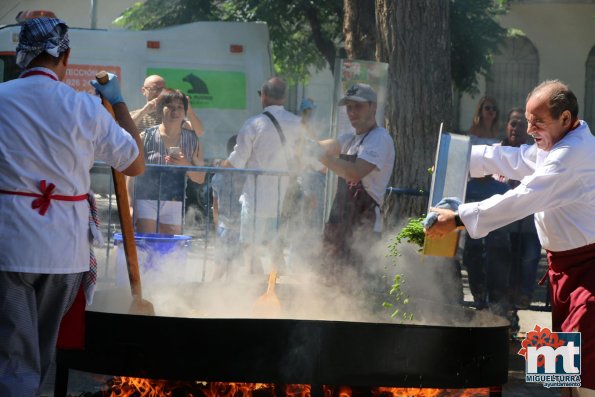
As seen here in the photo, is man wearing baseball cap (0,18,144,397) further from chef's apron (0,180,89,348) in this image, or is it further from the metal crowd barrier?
the metal crowd barrier

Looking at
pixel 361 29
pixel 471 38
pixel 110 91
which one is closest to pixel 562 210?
pixel 110 91

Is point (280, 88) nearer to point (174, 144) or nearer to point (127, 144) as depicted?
point (174, 144)

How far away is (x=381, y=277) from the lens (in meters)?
6.55

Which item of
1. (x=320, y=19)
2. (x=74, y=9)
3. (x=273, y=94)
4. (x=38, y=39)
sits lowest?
(x=273, y=94)

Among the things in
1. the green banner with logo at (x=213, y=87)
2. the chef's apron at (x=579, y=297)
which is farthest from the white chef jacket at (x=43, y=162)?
the green banner with logo at (x=213, y=87)

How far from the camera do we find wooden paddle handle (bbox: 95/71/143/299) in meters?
4.38

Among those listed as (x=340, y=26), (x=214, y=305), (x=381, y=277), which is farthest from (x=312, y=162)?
(x=340, y=26)

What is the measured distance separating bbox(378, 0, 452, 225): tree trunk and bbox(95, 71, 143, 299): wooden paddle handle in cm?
454

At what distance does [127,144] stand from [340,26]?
49.9 ft

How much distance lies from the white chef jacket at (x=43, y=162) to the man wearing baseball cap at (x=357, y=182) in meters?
2.83

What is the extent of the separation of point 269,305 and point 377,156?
1766 mm

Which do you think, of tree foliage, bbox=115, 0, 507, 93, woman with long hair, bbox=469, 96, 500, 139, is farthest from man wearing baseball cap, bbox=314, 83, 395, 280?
tree foliage, bbox=115, 0, 507, 93

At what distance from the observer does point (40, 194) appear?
152 inches

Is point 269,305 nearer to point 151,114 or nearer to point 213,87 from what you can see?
point 151,114
